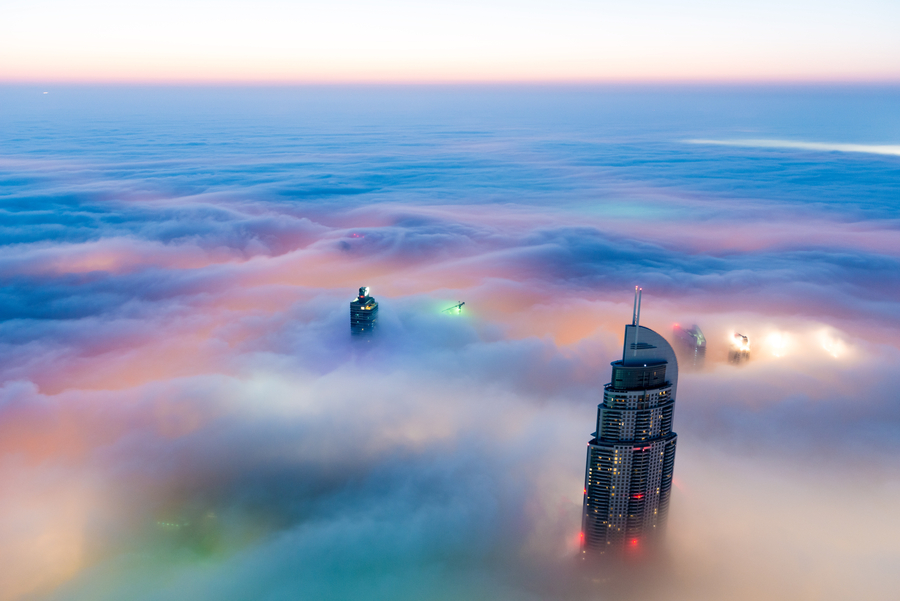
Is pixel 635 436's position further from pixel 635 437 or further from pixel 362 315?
pixel 362 315

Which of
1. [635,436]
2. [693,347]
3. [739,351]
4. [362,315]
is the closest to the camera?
[635,436]

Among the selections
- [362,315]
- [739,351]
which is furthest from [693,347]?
[362,315]

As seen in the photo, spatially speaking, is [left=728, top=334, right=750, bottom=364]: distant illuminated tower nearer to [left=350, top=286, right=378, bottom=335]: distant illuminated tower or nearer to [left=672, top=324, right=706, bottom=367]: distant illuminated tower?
[left=672, top=324, right=706, bottom=367]: distant illuminated tower

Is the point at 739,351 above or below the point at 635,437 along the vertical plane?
below

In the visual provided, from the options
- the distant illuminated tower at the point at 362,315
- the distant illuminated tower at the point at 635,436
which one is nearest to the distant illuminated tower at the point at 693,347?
the distant illuminated tower at the point at 635,436

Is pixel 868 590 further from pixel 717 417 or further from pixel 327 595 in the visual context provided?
pixel 327 595

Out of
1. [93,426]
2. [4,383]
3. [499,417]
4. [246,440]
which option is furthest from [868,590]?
[4,383]
